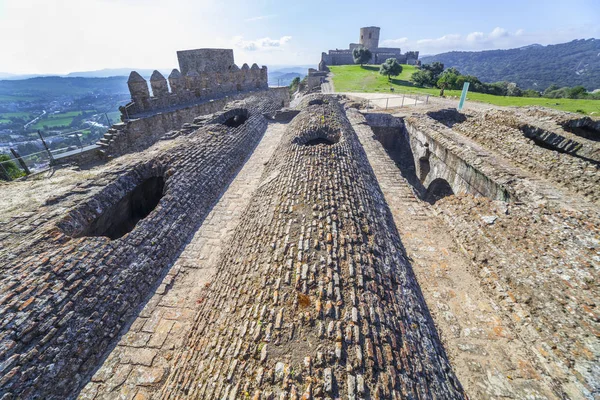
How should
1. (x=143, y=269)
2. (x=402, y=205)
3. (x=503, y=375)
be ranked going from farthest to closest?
(x=402, y=205)
(x=143, y=269)
(x=503, y=375)

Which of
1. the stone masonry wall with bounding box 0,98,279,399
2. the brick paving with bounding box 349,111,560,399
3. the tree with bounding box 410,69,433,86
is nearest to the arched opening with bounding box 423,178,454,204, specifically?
the brick paving with bounding box 349,111,560,399

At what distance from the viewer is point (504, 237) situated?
23.6ft

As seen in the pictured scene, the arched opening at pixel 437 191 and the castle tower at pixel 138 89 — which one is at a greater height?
the castle tower at pixel 138 89

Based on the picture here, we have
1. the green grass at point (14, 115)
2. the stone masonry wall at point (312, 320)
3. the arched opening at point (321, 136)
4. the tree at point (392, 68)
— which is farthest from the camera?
the green grass at point (14, 115)

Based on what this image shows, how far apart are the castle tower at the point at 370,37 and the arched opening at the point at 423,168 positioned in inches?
2832

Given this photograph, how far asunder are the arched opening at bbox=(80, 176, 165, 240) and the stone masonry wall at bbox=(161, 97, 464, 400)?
3.44 metres

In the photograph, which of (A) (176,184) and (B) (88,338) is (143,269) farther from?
(A) (176,184)

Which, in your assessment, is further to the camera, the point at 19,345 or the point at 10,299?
the point at 10,299

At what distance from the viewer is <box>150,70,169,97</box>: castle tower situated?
1803 centimetres

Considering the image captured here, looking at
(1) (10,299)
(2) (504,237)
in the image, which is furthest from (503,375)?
(1) (10,299)

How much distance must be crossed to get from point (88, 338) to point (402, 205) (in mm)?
9270

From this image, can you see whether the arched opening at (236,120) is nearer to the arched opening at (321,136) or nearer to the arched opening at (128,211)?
the arched opening at (321,136)

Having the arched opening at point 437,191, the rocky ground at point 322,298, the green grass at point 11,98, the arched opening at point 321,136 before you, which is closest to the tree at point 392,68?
the arched opening at point 437,191

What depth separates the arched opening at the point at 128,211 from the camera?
653 cm
